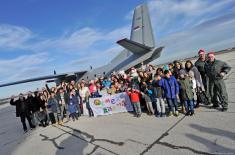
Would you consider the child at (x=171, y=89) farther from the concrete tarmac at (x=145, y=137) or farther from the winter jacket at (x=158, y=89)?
the concrete tarmac at (x=145, y=137)

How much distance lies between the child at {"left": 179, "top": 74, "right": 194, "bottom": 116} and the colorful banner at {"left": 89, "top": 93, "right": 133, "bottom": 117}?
2.59 m

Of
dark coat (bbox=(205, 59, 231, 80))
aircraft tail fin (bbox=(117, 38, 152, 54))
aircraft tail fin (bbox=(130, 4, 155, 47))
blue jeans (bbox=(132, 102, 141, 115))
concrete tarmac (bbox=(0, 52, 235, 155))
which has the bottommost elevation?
concrete tarmac (bbox=(0, 52, 235, 155))

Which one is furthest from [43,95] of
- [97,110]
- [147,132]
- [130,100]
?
[147,132]

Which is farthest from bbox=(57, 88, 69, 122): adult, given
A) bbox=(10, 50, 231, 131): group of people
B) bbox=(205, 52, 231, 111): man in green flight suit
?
bbox=(205, 52, 231, 111): man in green flight suit

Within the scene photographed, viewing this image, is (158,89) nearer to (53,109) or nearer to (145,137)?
(145,137)

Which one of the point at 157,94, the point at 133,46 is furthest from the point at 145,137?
the point at 133,46

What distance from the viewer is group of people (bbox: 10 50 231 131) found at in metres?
6.67

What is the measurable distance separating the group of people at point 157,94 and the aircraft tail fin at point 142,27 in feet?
27.0

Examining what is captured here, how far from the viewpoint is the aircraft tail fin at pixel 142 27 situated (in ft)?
59.0

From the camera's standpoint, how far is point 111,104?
932 cm

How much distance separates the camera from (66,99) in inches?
390

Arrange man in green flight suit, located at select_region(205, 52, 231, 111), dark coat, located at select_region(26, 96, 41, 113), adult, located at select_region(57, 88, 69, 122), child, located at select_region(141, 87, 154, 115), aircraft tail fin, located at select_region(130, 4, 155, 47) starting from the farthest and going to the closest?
1. aircraft tail fin, located at select_region(130, 4, 155, 47)
2. adult, located at select_region(57, 88, 69, 122)
3. dark coat, located at select_region(26, 96, 41, 113)
4. child, located at select_region(141, 87, 154, 115)
5. man in green flight suit, located at select_region(205, 52, 231, 111)

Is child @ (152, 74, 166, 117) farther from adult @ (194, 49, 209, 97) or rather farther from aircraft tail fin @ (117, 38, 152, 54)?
aircraft tail fin @ (117, 38, 152, 54)

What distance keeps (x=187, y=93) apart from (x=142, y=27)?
12856 mm
